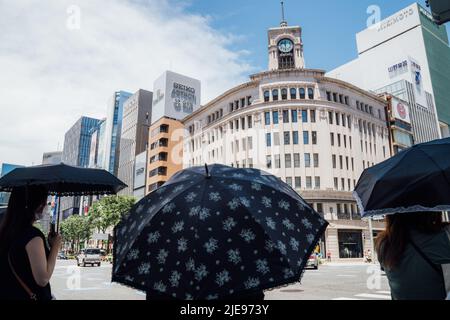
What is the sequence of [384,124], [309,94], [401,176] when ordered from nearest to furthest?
[401,176]
[309,94]
[384,124]

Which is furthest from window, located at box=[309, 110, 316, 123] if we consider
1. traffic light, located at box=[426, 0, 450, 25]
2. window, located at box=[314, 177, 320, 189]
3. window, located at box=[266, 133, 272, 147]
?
traffic light, located at box=[426, 0, 450, 25]

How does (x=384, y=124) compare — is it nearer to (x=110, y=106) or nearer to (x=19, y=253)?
(x=19, y=253)

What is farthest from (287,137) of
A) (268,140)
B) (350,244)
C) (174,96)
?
(174,96)

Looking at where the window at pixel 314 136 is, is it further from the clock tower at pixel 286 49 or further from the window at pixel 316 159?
the clock tower at pixel 286 49

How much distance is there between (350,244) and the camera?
44.5 metres

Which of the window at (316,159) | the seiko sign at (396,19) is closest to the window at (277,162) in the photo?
the window at (316,159)

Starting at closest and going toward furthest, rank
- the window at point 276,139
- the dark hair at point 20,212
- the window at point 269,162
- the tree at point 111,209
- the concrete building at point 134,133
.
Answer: the dark hair at point 20,212 < the window at point 269,162 < the window at point 276,139 < the tree at point 111,209 < the concrete building at point 134,133

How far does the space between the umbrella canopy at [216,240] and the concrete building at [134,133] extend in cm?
9468

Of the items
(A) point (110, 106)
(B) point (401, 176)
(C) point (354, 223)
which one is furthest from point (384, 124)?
(A) point (110, 106)

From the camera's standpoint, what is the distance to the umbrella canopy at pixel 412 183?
2678mm

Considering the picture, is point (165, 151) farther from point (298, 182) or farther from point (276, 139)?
point (298, 182)

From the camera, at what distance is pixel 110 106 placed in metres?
120

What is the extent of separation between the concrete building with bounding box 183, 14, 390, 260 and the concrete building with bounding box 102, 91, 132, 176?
6795 centimetres

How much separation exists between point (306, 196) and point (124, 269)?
139 feet
